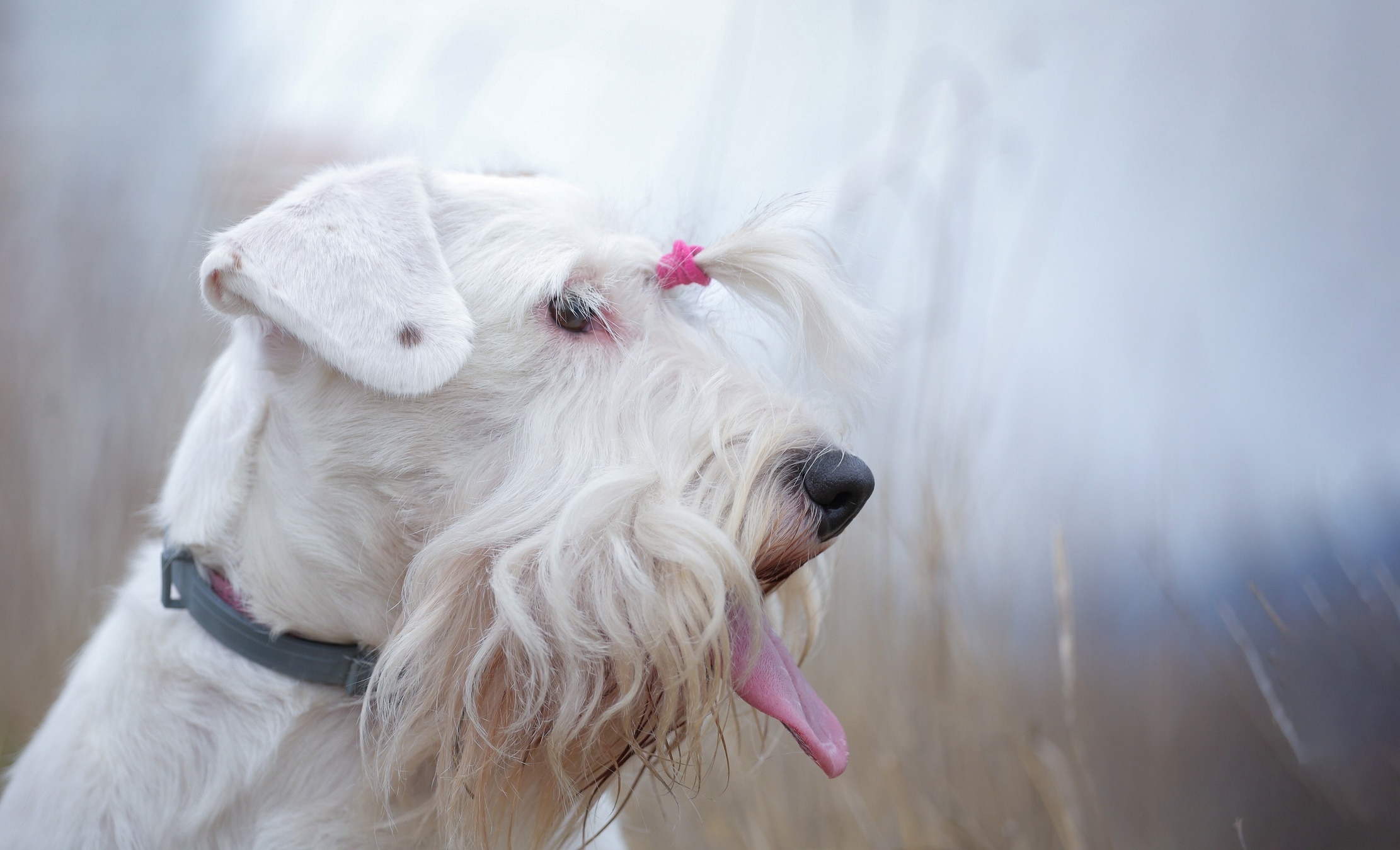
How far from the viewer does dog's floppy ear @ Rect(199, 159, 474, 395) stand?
109 cm

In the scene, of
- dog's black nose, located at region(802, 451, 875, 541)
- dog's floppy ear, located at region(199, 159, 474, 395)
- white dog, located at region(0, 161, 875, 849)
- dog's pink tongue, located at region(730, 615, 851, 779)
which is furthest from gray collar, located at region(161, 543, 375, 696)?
dog's black nose, located at region(802, 451, 875, 541)

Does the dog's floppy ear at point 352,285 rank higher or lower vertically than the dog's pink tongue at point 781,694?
higher

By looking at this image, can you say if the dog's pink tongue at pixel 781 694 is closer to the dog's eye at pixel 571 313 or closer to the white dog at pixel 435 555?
the white dog at pixel 435 555

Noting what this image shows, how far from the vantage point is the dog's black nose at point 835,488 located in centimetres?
107

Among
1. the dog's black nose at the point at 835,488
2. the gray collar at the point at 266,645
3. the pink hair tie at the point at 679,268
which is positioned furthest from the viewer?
the pink hair tie at the point at 679,268

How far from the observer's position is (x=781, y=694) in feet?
3.75

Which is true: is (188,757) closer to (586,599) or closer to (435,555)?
(435,555)

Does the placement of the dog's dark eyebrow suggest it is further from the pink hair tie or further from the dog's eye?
the pink hair tie

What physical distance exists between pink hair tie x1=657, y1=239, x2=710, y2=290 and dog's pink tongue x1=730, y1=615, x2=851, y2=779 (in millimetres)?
600

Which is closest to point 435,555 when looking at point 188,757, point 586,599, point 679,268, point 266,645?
point 586,599

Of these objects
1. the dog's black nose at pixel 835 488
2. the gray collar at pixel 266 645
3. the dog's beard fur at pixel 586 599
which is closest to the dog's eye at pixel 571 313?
the dog's beard fur at pixel 586 599

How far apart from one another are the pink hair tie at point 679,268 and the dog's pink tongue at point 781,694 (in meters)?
0.60

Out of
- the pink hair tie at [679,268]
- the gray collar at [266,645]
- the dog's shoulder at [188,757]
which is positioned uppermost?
the pink hair tie at [679,268]

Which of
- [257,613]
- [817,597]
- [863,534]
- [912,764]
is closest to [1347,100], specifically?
[863,534]
